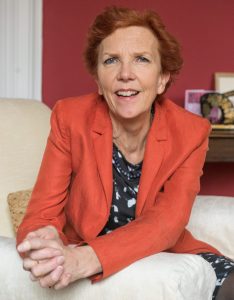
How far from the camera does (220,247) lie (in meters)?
2.04

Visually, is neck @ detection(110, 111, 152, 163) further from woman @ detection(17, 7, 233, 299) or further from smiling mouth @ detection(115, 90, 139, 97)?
smiling mouth @ detection(115, 90, 139, 97)

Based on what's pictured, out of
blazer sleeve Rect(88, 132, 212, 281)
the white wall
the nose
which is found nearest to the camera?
blazer sleeve Rect(88, 132, 212, 281)

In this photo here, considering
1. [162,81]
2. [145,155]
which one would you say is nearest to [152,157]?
[145,155]

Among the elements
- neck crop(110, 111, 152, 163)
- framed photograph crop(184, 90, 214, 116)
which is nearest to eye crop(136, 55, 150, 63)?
neck crop(110, 111, 152, 163)

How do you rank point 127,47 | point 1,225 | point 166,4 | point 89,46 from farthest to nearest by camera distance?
point 166,4
point 1,225
point 89,46
point 127,47

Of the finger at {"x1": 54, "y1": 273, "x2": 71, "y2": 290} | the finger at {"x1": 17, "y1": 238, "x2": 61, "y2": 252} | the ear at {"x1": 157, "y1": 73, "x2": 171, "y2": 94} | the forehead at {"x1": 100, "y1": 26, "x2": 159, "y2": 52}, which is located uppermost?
the forehead at {"x1": 100, "y1": 26, "x2": 159, "y2": 52}

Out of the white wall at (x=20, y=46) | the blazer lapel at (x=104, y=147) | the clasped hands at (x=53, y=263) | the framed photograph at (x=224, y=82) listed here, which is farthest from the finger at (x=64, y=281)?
the framed photograph at (x=224, y=82)

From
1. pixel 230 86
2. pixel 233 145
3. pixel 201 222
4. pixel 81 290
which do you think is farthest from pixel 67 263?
pixel 230 86

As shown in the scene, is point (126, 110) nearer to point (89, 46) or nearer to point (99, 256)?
point (89, 46)

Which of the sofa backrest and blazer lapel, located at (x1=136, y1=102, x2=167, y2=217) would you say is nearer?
blazer lapel, located at (x1=136, y1=102, x2=167, y2=217)

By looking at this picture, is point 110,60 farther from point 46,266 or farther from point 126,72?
point 46,266

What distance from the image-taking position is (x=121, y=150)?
178 centimetres

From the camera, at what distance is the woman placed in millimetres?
1667

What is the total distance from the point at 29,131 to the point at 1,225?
0.37 meters
